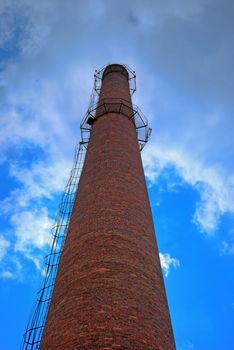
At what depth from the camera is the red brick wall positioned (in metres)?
6.23

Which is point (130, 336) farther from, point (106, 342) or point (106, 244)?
point (106, 244)

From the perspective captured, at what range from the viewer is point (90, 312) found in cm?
641

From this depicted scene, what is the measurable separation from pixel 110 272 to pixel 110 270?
0.05 m

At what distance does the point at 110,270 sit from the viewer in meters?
7.24

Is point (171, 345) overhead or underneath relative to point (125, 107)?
underneath

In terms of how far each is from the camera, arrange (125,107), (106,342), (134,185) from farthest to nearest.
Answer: (125,107), (134,185), (106,342)

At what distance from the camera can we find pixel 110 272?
23.6ft

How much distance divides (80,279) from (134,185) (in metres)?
3.63

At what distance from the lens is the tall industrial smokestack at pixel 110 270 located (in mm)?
6242

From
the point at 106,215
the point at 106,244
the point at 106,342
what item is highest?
the point at 106,215

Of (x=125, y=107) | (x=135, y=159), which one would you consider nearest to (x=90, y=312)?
(x=135, y=159)

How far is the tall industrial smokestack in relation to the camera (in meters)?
6.24

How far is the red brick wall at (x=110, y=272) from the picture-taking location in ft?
20.5

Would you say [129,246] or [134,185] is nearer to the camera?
[129,246]
